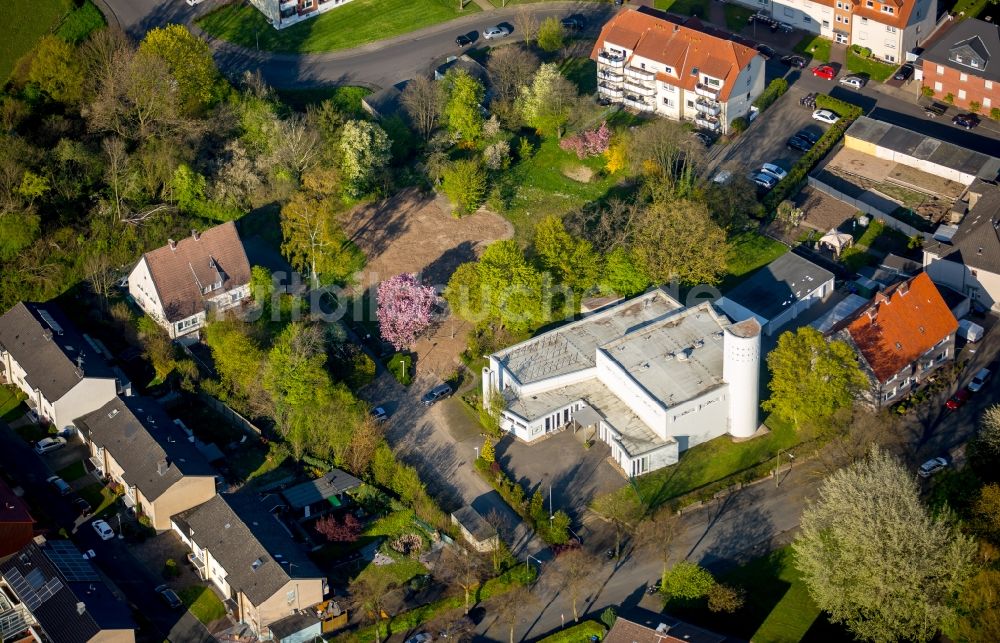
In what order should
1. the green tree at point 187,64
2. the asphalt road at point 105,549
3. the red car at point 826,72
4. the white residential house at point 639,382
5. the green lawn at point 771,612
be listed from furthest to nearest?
the red car at point 826,72
the green tree at point 187,64
the white residential house at point 639,382
the asphalt road at point 105,549
the green lawn at point 771,612

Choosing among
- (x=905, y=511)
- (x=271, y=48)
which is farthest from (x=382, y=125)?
(x=905, y=511)

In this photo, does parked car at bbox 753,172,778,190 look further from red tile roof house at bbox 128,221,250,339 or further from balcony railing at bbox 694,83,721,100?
red tile roof house at bbox 128,221,250,339

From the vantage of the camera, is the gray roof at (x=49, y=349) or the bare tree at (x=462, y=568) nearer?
the bare tree at (x=462, y=568)

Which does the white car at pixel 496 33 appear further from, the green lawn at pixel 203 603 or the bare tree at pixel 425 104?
the green lawn at pixel 203 603

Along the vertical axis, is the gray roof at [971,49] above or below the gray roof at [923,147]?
above

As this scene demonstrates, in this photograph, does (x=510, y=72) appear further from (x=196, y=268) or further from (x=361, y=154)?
(x=196, y=268)

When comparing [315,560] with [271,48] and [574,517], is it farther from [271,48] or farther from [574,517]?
[271,48]

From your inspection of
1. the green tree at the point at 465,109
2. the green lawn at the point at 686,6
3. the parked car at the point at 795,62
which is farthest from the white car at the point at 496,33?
the parked car at the point at 795,62
